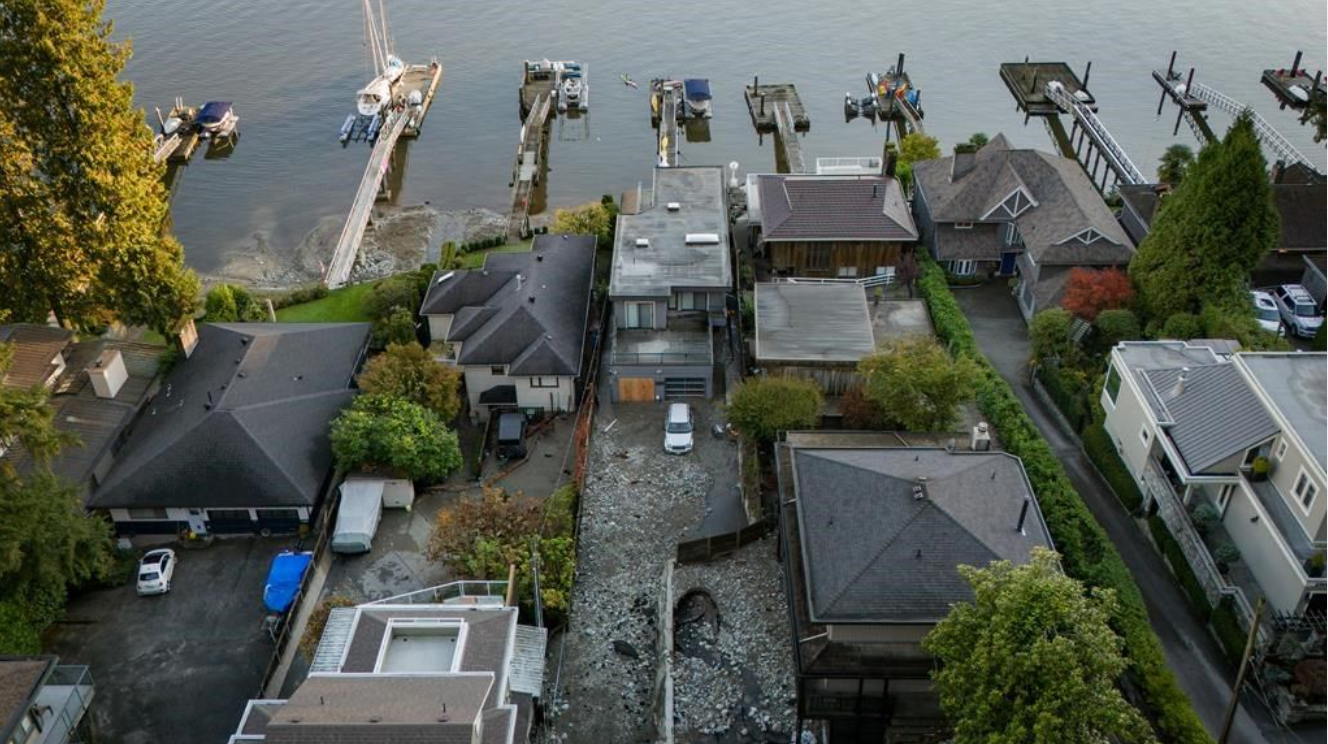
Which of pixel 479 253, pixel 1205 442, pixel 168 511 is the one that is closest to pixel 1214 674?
pixel 1205 442

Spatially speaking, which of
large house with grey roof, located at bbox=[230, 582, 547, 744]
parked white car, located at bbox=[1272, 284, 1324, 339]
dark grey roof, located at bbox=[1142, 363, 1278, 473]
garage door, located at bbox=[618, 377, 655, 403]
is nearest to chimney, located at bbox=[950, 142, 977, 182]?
parked white car, located at bbox=[1272, 284, 1324, 339]

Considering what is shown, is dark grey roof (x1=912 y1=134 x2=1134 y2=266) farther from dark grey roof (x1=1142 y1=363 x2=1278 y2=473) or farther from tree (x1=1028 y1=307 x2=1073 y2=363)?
dark grey roof (x1=1142 y1=363 x2=1278 y2=473)

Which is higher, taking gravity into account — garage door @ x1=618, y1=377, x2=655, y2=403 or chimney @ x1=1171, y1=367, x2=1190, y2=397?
chimney @ x1=1171, y1=367, x2=1190, y2=397

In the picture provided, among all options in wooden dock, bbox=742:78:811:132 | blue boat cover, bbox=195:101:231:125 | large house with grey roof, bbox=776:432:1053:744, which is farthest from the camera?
wooden dock, bbox=742:78:811:132

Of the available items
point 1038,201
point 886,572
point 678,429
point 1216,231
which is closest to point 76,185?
point 678,429

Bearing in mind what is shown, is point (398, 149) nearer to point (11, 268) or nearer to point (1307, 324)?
point (11, 268)

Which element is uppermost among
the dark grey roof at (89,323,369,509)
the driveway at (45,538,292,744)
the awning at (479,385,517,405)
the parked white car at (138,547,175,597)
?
the dark grey roof at (89,323,369,509)

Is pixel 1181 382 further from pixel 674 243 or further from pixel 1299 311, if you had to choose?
pixel 674 243
